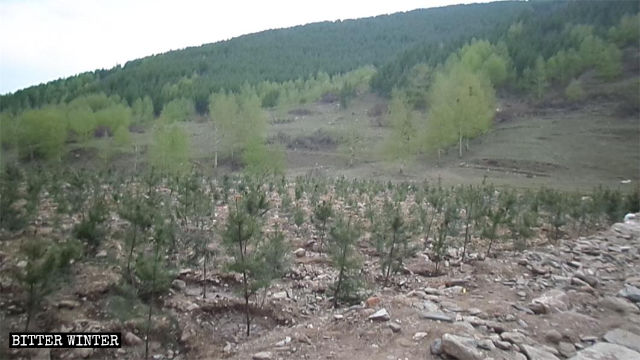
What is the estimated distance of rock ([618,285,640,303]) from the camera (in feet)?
20.0

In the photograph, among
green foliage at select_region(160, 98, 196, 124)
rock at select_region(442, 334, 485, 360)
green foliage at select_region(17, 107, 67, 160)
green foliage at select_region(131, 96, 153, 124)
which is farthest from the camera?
green foliage at select_region(131, 96, 153, 124)

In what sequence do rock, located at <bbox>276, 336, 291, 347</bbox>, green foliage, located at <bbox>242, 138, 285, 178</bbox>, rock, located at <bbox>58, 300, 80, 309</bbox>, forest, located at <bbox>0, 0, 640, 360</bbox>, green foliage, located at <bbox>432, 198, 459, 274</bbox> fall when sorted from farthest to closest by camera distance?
green foliage, located at <bbox>242, 138, 285, 178</bbox>, green foliage, located at <bbox>432, 198, 459, 274</bbox>, rock, located at <bbox>58, 300, 80, 309</bbox>, forest, located at <bbox>0, 0, 640, 360</bbox>, rock, located at <bbox>276, 336, 291, 347</bbox>

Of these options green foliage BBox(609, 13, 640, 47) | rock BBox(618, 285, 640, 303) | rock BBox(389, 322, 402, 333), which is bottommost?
rock BBox(618, 285, 640, 303)

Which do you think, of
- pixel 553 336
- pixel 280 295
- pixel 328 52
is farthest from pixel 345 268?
pixel 328 52

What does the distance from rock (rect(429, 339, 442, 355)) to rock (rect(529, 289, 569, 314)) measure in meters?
1.75

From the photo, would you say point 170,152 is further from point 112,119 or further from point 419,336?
point 419,336

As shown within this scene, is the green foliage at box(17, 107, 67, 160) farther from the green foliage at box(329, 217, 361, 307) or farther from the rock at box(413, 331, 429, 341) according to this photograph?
the rock at box(413, 331, 429, 341)

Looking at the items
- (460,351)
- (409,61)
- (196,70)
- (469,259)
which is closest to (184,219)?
(469,259)

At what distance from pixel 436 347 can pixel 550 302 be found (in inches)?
86.2

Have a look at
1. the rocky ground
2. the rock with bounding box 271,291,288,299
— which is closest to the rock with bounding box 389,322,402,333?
the rocky ground

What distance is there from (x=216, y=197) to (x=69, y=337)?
29.9 feet

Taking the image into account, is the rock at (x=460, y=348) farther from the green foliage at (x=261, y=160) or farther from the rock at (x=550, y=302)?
the green foliage at (x=261, y=160)

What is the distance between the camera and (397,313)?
5.42 m

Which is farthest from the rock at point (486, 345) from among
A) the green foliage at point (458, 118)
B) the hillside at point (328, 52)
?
the hillside at point (328, 52)
